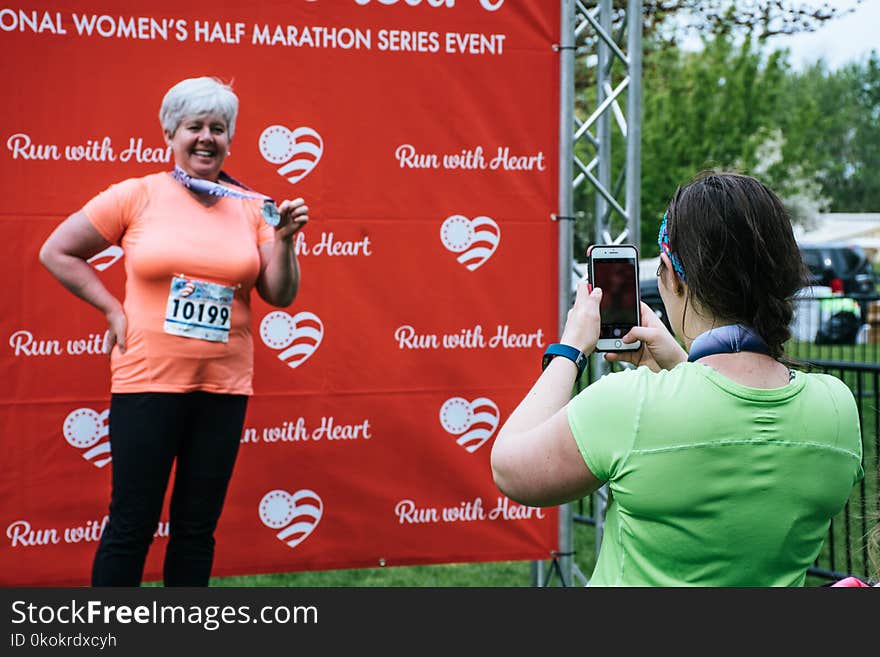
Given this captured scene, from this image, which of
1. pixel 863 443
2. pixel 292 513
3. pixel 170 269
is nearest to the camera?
pixel 170 269

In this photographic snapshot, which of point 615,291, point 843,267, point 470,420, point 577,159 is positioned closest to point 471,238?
point 577,159

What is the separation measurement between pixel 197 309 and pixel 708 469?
7.65 feet

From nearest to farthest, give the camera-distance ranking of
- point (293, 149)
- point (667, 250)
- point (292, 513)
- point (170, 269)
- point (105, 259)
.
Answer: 1. point (667, 250)
2. point (170, 269)
3. point (105, 259)
4. point (293, 149)
5. point (292, 513)

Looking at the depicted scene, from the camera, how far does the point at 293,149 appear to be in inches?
171

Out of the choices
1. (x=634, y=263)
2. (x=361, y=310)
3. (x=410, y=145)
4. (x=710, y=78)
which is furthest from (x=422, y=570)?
(x=710, y=78)

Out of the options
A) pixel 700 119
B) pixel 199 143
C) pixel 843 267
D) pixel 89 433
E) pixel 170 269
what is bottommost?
pixel 89 433

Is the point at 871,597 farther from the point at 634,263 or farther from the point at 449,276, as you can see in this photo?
the point at 449,276

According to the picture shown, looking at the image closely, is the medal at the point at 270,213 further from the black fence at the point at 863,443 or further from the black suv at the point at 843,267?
the black suv at the point at 843,267

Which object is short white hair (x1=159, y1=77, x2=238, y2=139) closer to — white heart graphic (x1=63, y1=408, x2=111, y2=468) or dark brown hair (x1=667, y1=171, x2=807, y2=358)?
white heart graphic (x1=63, y1=408, x2=111, y2=468)

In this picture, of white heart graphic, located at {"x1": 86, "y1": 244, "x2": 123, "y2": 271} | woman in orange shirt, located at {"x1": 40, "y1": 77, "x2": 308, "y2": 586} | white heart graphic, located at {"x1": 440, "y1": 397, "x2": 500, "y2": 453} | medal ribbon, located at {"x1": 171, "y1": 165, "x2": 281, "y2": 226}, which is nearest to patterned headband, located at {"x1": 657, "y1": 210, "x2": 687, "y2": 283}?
woman in orange shirt, located at {"x1": 40, "y1": 77, "x2": 308, "y2": 586}

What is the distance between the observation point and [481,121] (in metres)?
4.55

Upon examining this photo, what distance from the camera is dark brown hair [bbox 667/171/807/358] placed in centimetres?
167

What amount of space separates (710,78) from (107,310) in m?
20.7

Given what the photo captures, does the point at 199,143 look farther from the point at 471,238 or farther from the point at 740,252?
the point at 740,252
